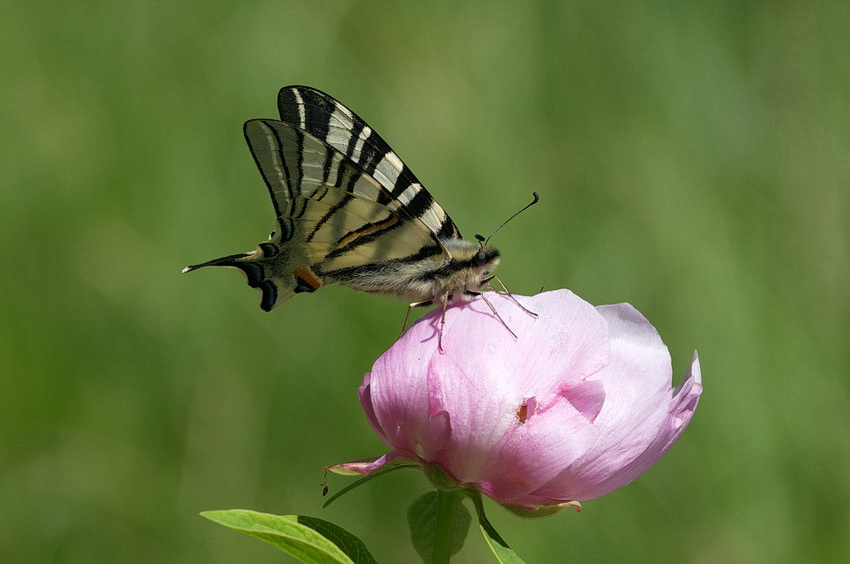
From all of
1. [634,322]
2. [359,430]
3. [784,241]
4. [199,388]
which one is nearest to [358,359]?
[359,430]

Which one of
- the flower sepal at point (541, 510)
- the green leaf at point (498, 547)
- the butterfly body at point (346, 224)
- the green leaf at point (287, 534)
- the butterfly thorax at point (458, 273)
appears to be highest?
the butterfly body at point (346, 224)

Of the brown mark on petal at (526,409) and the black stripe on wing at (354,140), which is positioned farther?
the black stripe on wing at (354,140)

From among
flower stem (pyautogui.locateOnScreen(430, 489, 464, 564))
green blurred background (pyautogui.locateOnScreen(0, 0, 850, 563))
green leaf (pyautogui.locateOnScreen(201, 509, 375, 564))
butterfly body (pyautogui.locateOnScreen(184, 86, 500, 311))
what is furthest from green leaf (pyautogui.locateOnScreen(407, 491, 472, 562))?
green blurred background (pyautogui.locateOnScreen(0, 0, 850, 563))

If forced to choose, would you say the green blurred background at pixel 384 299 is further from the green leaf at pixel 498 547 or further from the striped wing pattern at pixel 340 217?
the green leaf at pixel 498 547

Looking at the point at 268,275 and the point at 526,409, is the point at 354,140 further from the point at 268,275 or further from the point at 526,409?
the point at 526,409

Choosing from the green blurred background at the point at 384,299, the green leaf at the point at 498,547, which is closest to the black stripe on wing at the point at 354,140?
the green leaf at the point at 498,547

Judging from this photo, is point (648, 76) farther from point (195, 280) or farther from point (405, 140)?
point (195, 280)
